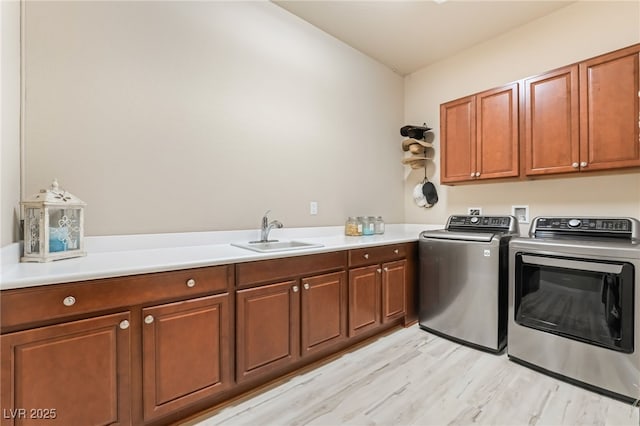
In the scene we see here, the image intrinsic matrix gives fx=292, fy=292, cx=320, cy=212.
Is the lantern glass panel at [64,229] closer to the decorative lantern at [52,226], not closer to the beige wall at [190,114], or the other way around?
the decorative lantern at [52,226]

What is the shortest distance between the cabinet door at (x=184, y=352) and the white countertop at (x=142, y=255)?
0.21m

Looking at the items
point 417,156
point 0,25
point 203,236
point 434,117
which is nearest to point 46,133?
point 0,25

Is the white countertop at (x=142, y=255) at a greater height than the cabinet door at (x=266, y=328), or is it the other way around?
the white countertop at (x=142, y=255)

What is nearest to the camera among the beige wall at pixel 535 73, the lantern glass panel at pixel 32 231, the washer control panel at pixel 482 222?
the lantern glass panel at pixel 32 231

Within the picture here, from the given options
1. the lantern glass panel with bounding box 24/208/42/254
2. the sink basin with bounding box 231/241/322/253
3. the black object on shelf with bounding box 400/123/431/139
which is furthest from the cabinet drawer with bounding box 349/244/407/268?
the lantern glass panel with bounding box 24/208/42/254

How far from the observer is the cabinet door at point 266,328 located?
65.3 inches

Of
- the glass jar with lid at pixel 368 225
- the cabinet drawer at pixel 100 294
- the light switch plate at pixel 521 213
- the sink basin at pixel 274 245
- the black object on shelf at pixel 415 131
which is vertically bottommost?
the cabinet drawer at pixel 100 294

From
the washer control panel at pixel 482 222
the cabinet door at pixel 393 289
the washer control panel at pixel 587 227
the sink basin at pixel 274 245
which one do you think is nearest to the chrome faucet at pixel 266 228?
the sink basin at pixel 274 245

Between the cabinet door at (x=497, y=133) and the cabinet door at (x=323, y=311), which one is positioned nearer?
the cabinet door at (x=323, y=311)

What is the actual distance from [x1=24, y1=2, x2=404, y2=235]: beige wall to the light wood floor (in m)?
1.20

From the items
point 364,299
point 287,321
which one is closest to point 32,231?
point 287,321

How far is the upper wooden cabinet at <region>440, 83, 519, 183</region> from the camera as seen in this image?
2502mm

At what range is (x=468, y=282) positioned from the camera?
2.38m

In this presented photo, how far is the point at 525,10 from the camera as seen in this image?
98.0 inches
